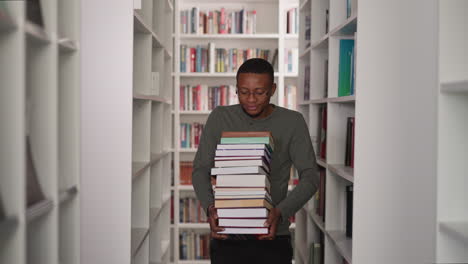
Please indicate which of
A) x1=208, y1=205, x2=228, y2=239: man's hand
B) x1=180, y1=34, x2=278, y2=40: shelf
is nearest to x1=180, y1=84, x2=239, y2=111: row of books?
x1=180, y1=34, x2=278, y2=40: shelf

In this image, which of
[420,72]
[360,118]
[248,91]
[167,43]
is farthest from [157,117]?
[420,72]

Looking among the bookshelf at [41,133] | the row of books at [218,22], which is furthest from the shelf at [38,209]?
the row of books at [218,22]

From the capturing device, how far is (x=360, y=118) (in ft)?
7.41

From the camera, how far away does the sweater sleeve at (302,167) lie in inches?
87.4

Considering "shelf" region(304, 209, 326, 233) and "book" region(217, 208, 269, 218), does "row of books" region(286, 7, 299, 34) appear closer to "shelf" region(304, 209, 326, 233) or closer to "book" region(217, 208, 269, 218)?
"shelf" region(304, 209, 326, 233)

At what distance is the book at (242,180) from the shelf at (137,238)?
0.72 meters

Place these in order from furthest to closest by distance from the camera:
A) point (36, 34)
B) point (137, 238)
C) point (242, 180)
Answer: point (137, 238)
point (242, 180)
point (36, 34)

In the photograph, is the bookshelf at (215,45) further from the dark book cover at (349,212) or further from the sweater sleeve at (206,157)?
the sweater sleeve at (206,157)

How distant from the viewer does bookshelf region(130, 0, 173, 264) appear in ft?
9.41

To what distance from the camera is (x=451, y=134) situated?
1.57 meters

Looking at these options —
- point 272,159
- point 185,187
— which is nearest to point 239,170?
point 272,159

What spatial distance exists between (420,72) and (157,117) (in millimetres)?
1949

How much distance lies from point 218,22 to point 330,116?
2483 millimetres

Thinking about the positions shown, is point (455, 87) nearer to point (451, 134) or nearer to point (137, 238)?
point (451, 134)
